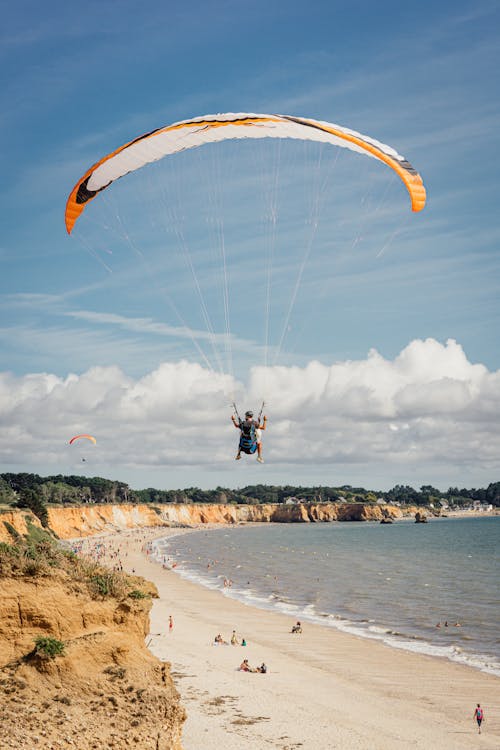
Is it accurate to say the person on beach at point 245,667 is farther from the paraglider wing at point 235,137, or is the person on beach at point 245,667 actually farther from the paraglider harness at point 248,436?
→ the paraglider wing at point 235,137

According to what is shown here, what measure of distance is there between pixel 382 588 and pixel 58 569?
42.1 m

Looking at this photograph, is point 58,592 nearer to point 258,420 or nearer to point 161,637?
point 258,420

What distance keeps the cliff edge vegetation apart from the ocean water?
63.4 ft

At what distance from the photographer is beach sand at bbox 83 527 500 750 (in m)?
18.0

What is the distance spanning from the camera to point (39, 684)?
11352 millimetres

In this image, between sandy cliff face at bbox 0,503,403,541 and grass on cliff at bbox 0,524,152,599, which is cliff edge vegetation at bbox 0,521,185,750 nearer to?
grass on cliff at bbox 0,524,152,599

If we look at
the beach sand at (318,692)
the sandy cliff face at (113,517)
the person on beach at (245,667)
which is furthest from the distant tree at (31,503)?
the person on beach at (245,667)

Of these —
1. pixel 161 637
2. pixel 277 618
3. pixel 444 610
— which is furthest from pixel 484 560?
pixel 161 637

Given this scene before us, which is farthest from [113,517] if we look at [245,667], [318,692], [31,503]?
[318,692]

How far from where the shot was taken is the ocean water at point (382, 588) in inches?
1312

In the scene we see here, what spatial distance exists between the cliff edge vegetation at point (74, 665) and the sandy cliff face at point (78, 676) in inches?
0.6

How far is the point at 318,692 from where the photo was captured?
22.8 metres

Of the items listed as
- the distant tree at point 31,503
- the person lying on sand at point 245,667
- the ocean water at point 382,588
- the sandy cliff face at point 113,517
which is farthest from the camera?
the sandy cliff face at point 113,517

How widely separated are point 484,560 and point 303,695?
189 feet
